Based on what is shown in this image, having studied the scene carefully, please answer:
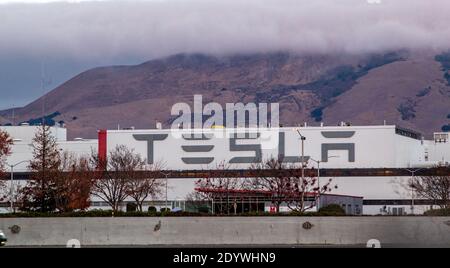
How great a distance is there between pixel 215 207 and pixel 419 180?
2119 inches

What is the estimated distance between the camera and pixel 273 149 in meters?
174

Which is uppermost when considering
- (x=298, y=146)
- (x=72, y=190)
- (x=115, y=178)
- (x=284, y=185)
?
(x=298, y=146)

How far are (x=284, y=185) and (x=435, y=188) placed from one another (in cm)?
2112

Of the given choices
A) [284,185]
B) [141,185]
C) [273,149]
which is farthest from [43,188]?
[273,149]

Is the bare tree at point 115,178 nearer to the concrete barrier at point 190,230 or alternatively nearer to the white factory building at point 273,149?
the white factory building at point 273,149

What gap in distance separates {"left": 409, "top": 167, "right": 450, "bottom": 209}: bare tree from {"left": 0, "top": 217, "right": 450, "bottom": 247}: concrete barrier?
58.7 m

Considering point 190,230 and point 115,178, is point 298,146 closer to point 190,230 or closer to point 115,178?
point 115,178

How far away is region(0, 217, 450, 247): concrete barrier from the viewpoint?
55344mm

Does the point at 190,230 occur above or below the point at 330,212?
below

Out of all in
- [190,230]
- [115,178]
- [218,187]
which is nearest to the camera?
[190,230]

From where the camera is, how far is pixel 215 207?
111750mm

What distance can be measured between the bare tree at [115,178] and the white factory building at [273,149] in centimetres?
1464
